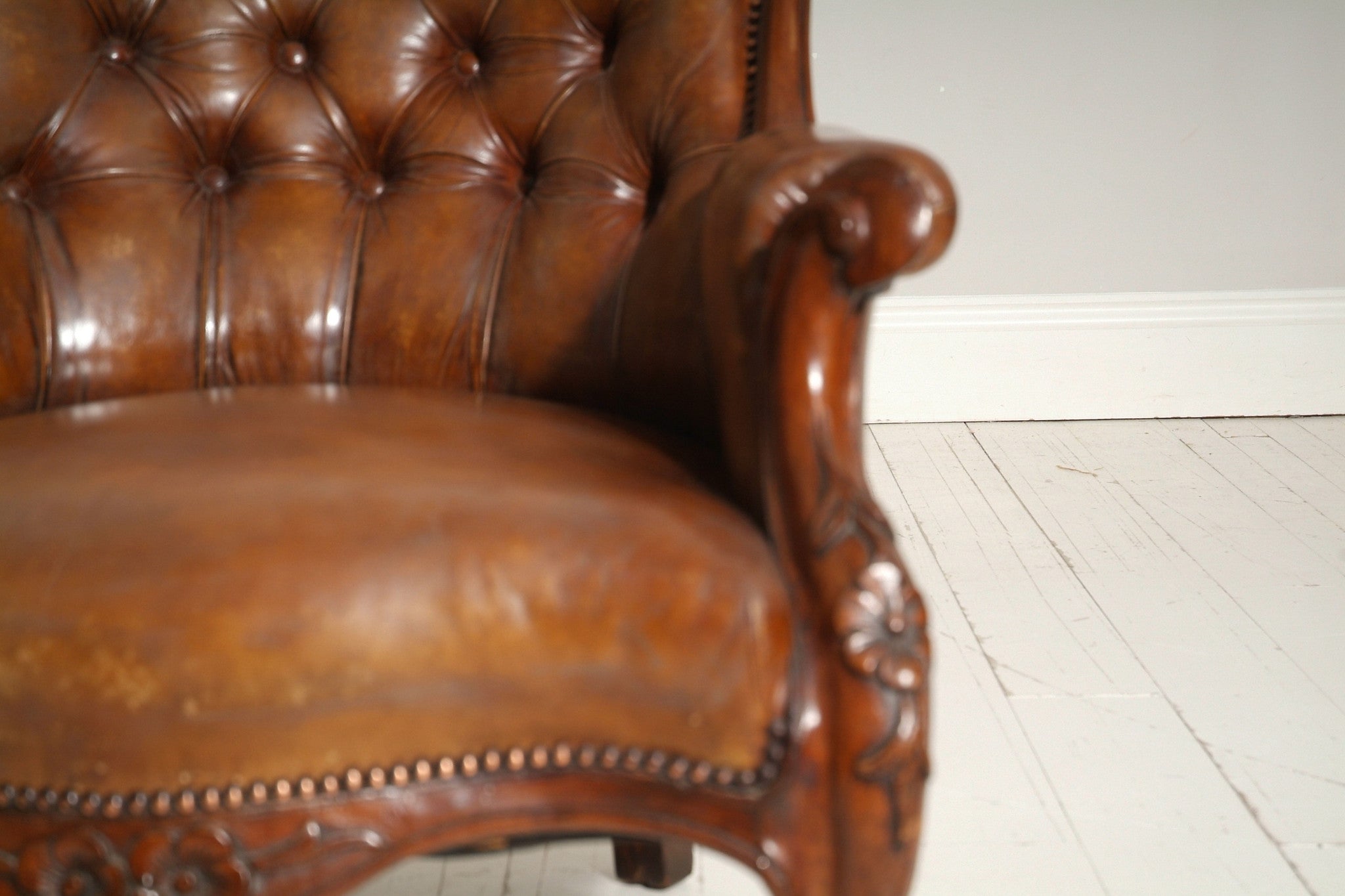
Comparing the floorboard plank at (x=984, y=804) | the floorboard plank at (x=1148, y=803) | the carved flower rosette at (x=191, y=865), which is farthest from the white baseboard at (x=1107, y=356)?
the carved flower rosette at (x=191, y=865)

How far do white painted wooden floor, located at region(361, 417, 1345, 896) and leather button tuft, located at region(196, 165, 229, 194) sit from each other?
0.66m

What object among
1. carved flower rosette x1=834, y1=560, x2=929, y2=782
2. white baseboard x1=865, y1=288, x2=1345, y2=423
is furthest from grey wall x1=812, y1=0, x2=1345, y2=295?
carved flower rosette x1=834, y1=560, x2=929, y2=782

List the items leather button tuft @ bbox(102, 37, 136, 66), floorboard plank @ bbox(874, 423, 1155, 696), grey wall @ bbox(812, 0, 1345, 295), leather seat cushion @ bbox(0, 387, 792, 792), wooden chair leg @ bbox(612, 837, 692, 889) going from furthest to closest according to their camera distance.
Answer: grey wall @ bbox(812, 0, 1345, 295) → floorboard plank @ bbox(874, 423, 1155, 696) → leather button tuft @ bbox(102, 37, 136, 66) → wooden chair leg @ bbox(612, 837, 692, 889) → leather seat cushion @ bbox(0, 387, 792, 792)

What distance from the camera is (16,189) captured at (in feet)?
3.72

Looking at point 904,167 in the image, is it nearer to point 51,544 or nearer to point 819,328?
point 819,328

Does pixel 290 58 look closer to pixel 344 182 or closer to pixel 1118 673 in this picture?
pixel 344 182

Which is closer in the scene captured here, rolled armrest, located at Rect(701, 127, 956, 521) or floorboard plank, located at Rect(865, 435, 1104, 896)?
rolled armrest, located at Rect(701, 127, 956, 521)

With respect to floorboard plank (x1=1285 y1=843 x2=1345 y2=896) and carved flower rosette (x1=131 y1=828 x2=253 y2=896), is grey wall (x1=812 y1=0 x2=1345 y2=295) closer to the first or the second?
floorboard plank (x1=1285 y1=843 x2=1345 y2=896)

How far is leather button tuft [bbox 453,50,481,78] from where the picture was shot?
1.20m

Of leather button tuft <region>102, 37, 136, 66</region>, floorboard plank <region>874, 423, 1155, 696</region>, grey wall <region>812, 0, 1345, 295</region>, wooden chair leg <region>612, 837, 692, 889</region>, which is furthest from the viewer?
grey wall <region>812, 0, 1345, 295</region>

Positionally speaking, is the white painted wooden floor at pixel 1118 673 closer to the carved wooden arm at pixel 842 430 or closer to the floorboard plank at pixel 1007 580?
the floorboard plank at pixel 1007 580

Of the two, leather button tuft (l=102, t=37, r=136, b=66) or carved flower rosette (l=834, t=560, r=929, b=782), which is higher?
leather button tuft (l=102, t=37, r=136, b=66)

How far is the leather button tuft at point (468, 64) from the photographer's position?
1202 mm

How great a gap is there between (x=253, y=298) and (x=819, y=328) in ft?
2.10
